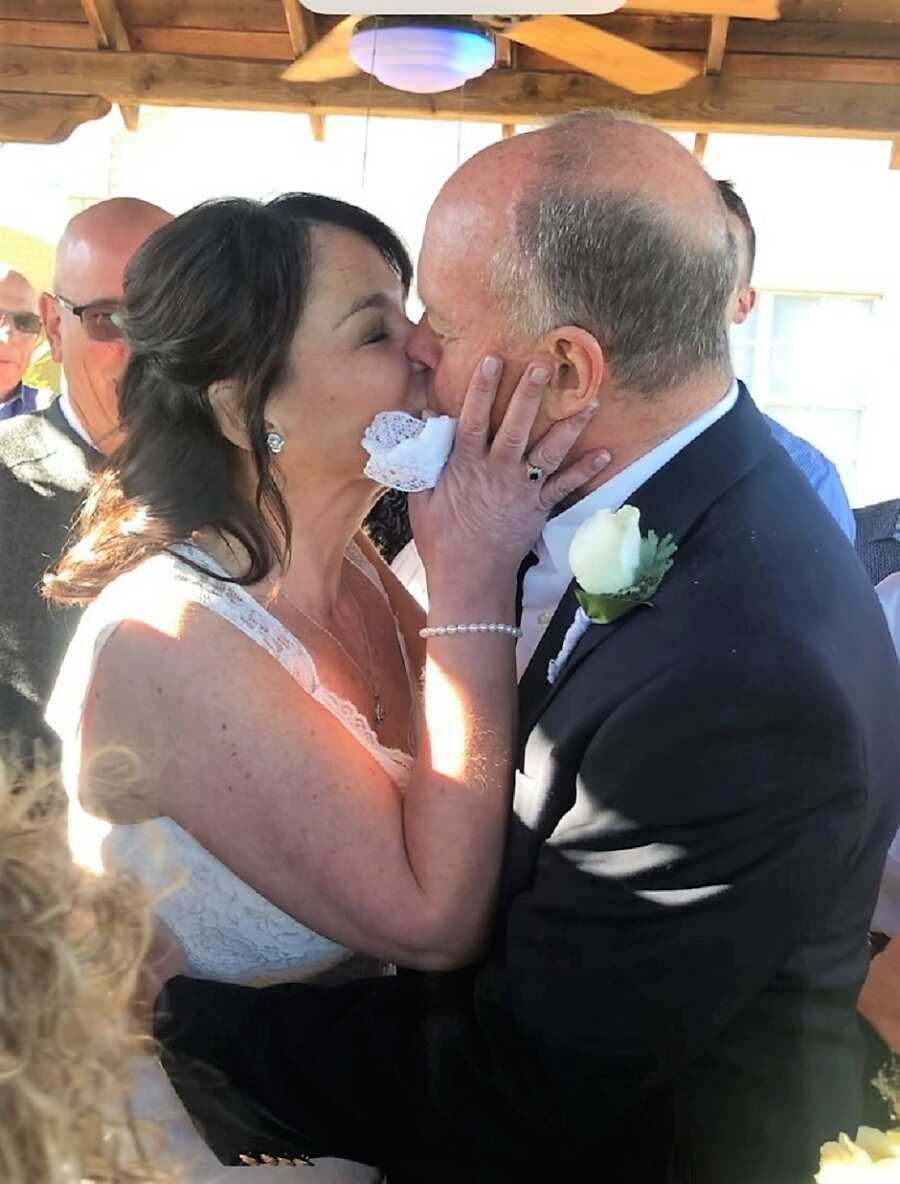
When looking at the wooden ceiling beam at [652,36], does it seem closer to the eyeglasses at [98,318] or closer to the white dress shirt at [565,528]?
the eyeglasses at [98,318]

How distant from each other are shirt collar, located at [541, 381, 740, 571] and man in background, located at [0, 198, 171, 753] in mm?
1505

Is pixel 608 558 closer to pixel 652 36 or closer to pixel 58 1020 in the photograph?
pixel 58 1020

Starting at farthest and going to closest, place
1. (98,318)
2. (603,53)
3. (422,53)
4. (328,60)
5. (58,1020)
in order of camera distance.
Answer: (328,60) → (603,53) → (422,53) → (98,318) → (58,1020)

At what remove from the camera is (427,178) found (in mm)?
12367

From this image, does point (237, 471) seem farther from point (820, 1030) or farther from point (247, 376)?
point (820, 1030)

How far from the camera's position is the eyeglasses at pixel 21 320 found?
23.3 ft

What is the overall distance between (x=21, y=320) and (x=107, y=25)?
2.06m

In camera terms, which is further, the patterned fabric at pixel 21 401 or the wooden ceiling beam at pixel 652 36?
the patterned fabric at pixel 21 401

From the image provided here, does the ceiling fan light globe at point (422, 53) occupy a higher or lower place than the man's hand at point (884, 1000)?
higher

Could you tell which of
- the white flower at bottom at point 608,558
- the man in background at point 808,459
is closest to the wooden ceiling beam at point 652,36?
the man in background at point 808,459

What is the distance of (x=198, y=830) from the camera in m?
2.04

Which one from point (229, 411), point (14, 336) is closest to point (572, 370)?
point (229, 411)

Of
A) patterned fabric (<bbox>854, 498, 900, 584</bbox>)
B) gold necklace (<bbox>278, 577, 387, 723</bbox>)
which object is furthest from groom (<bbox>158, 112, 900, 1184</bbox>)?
patterned fabric (<bbox>854, 498, 900, 584</bbox>)

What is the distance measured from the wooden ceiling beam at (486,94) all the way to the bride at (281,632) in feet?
11.4
